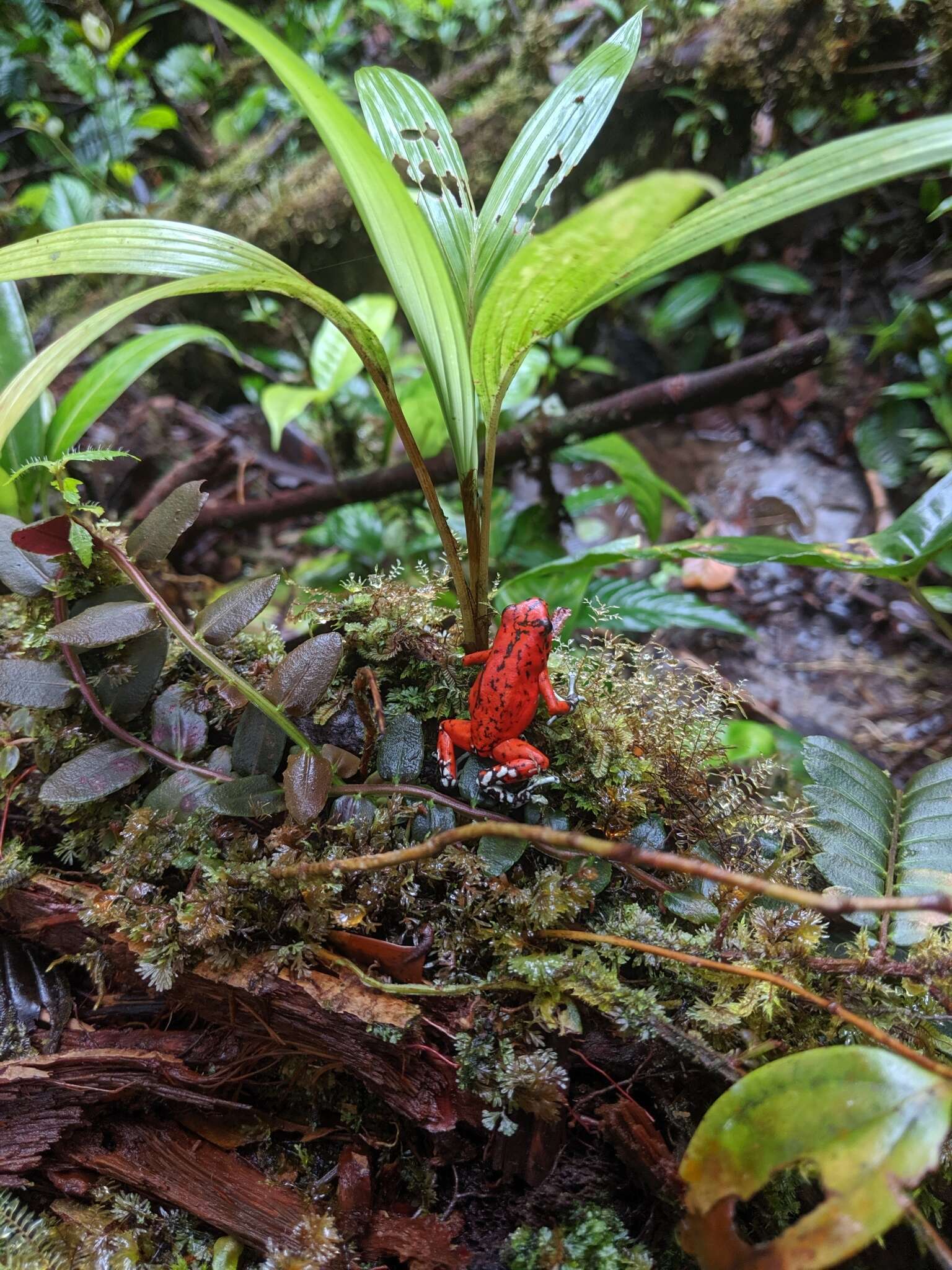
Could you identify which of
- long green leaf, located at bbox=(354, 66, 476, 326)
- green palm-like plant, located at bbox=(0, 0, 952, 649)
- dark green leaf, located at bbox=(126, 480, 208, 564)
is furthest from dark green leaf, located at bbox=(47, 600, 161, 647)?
long green leaf, located at bbox=(354, 66, 476, 326)

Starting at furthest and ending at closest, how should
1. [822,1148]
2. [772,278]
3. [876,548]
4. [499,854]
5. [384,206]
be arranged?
[772,278]
[876,548]
[499,854]
[384,206]
[822,1148]

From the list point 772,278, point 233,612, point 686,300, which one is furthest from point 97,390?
point 772,278

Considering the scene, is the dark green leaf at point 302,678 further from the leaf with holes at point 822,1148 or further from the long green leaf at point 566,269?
the leaf with holes at point 822,1148

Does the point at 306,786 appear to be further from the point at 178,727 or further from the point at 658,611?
the point at 658,611

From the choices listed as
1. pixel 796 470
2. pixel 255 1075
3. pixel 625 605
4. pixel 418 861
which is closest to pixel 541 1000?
pixel 418 861

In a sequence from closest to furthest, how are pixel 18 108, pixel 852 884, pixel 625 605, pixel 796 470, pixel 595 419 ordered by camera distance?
pixel 852 884 → pixel 625 605 → pixel 595 419 → pixel 796 470 → pixel 18 108

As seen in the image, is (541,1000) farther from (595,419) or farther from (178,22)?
(178,22)

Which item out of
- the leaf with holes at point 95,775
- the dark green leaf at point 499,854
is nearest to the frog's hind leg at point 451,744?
the dark green leaf at point 499,854
